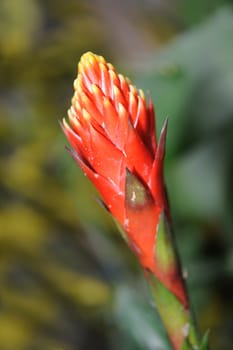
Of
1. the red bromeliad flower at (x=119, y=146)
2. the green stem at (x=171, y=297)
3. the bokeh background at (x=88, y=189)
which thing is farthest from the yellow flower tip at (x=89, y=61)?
the bokeh background at (x=88, y=189)

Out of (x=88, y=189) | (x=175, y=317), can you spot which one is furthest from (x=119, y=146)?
(x=88, y=189)

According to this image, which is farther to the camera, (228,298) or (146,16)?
(146,16)

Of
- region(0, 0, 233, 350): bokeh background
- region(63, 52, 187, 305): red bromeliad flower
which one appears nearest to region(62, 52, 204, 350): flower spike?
region(63, 52, 187, 305): red bromeliad flower

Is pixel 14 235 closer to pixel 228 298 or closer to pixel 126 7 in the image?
pixel 228 298

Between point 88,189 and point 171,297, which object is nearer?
point 171,297

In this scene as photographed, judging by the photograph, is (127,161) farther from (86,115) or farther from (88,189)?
(88,189)

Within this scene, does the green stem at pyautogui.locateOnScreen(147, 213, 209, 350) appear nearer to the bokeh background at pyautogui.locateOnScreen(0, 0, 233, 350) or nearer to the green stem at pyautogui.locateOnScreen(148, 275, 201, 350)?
the green stem at pyautogui.locateOnScreen(148, 275, 201, 350)

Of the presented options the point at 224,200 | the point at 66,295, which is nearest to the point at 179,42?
the point at 224,200
